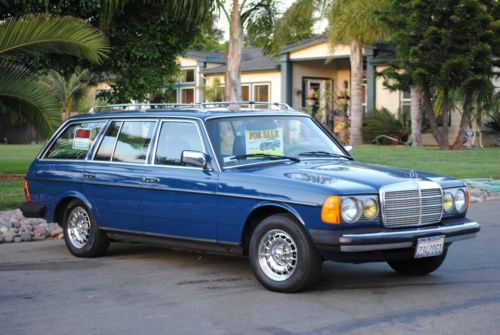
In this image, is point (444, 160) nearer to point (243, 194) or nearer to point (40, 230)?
point (40, 230)

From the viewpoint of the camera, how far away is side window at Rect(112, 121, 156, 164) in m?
8.77

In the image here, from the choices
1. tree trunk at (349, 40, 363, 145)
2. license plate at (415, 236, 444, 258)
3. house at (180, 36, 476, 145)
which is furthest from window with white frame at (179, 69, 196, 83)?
license plate at (415, 236, 444, 258)

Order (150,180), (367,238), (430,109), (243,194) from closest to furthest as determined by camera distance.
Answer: (367,238)
(243,194)
(150,180)
(430,109)

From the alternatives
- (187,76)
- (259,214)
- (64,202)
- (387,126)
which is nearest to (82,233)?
(64,202)

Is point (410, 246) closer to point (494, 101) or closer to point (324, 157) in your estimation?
point (324, 157)

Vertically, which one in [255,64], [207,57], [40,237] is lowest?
[40,237]

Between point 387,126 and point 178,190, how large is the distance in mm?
24148

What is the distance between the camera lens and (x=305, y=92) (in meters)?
36.6

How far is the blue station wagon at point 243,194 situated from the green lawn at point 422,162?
14.6 feet

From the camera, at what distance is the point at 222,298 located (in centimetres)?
714

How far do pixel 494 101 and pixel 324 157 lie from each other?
2148cm

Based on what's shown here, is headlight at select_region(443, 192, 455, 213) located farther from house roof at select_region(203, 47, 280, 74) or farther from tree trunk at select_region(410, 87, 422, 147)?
house roof at select_region(203, 47, 280, 74)

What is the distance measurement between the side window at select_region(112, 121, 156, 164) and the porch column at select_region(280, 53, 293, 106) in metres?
26.7

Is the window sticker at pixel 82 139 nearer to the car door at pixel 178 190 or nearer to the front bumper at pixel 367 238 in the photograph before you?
the car door at pixel 178 190
